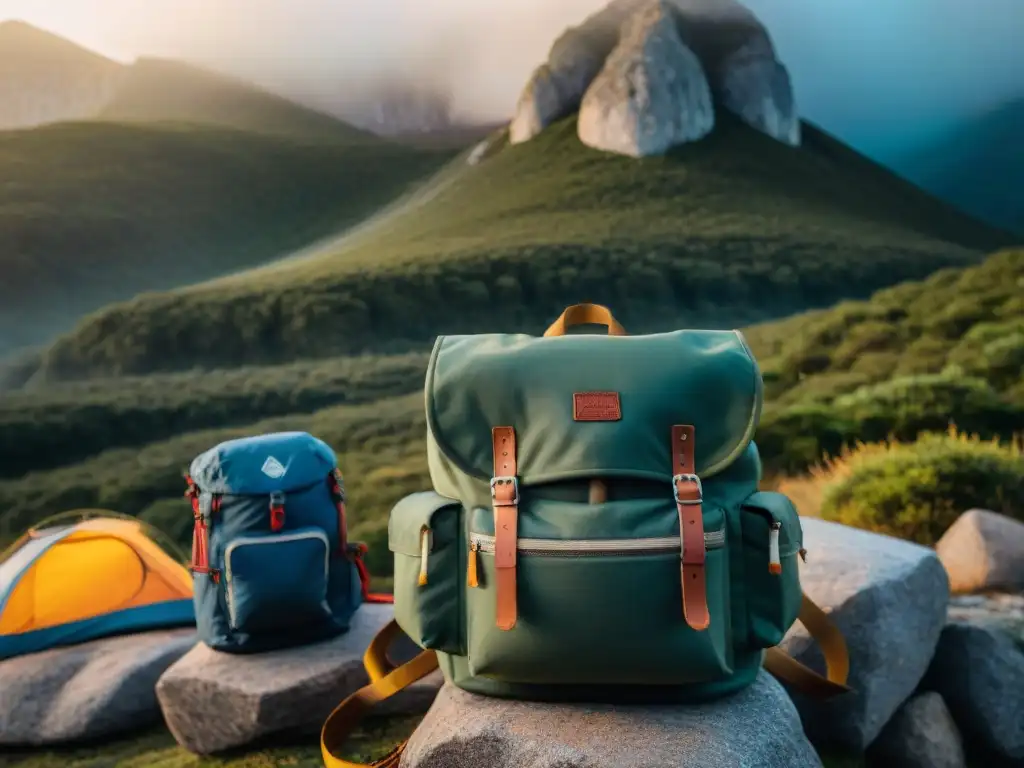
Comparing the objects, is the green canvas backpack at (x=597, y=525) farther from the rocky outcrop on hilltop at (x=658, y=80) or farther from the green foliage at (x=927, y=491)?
the rocky outcrop on hilltop at (x=658, y=80)

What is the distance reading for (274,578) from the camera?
9.70 feet

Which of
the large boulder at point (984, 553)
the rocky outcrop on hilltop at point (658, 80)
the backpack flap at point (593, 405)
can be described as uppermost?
the rocky outcrop on hilltop at point (658, 80)

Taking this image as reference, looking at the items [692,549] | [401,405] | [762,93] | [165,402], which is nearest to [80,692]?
[692,549]

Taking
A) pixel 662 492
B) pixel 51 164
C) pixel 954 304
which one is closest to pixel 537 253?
pixel 954 304

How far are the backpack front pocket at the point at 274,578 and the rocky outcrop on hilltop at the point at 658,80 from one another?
1295cm

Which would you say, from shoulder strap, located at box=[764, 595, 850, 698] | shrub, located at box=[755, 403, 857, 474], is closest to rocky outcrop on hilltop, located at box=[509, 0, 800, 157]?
shrub, located at box=[755, 403, 857, 474]

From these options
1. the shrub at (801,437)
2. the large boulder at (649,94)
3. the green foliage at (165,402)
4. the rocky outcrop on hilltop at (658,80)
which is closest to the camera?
the shrub at (801,437)

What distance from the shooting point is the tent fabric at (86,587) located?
3.76 metres

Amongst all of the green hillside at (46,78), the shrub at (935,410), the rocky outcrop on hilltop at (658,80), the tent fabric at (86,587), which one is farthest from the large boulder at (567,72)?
the tent fabric at (86,587)

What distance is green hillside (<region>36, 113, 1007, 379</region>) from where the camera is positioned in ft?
34.8

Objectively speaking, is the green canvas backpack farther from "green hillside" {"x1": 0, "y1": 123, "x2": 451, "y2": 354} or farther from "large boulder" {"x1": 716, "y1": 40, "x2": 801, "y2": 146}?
"large boulder" {"x1": 716, "y1": 40, "x2": 801, "y2": 146}

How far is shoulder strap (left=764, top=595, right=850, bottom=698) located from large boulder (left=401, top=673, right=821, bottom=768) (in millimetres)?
384

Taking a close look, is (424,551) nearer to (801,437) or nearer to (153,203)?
(801,437)

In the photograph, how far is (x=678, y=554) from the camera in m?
1.77
